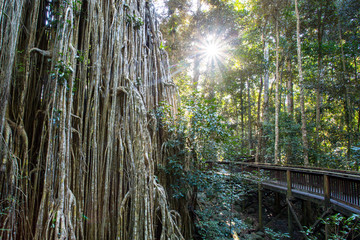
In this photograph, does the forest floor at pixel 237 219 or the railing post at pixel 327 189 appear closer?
the railing post at pixel 327 189

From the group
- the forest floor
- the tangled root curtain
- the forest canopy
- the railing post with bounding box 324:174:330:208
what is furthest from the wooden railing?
the tangled root curtain

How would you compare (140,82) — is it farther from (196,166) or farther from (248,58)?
(248,58)

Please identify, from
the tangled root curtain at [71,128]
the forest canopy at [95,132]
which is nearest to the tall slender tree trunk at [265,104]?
the forest canopy at [95,132]

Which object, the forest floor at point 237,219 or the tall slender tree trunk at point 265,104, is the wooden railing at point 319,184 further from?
the tall slender tree trunk at point 265,104

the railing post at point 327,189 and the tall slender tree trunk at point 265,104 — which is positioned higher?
the tall slender tree trunk at point 265,104

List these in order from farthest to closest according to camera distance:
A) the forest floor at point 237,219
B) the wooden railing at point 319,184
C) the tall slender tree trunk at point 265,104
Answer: the tall slender tree trunk at point 265,104 < the forest floor at point 237,219 < the wooden railing at point 319,184

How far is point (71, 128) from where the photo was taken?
8.40 ft

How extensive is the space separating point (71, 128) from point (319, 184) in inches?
195

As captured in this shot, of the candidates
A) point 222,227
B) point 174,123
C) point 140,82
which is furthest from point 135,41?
point 222,227

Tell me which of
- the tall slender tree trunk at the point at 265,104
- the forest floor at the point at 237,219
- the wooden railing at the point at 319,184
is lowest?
the forest floor at the point at 237,219

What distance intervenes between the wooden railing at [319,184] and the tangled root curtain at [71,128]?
10.2ft

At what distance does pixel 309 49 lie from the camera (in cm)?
983

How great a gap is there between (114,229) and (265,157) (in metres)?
11.2

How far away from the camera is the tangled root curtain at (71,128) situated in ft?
7.17
